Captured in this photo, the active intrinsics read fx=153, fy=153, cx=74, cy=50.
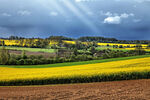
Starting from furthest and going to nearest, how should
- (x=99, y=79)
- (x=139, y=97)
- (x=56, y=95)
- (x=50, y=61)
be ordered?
(x=50, y=61) < (x=99, y=79) < (x=56, y=95) < (x=139, y=97)

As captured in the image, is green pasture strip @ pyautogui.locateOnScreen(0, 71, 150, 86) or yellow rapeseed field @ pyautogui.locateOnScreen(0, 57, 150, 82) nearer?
green pasture strip @ pyautogui.locateOnScreen(0, 71, 150, 86)

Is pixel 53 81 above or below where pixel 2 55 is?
below

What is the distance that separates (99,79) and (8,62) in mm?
42581

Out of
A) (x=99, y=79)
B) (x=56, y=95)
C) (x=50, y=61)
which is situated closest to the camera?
(x=56, y=95)

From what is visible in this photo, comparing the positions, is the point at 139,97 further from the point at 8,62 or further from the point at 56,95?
the point at 8,62

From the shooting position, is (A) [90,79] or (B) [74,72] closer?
(A) [90,79]

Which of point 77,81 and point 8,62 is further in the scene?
point 8,62

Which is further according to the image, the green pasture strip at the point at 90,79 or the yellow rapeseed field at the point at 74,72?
the yellow rapeseed field at the point at 74,72

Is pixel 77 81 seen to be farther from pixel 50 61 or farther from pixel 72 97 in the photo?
pixel 50 61

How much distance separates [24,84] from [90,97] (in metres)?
10.1

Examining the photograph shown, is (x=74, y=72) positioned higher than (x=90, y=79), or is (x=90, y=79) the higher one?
(x=74, y=72)

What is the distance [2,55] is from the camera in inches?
2003

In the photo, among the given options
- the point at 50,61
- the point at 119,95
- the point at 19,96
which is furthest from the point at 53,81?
the point at 50,61

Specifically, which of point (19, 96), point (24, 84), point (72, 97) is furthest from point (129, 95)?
point (24, 84)
